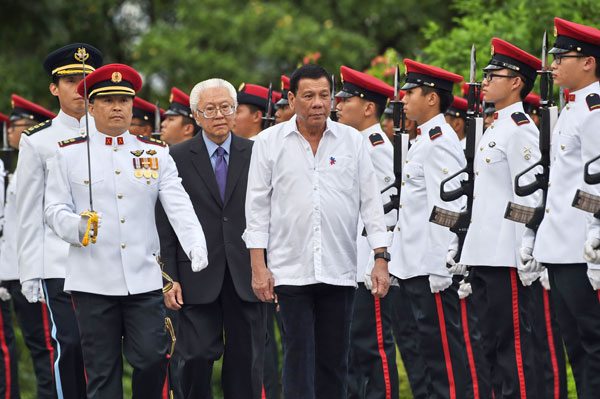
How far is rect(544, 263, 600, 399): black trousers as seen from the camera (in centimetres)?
785

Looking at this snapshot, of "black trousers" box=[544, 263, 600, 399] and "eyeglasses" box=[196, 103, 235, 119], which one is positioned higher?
"eyeglasses" box=[196, 103, 235, 119]

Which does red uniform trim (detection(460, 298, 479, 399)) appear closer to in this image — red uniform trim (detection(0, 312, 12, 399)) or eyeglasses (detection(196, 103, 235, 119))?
eyeglasses (detection(196, 103, 235, 119))

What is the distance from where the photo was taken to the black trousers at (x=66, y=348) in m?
9.00

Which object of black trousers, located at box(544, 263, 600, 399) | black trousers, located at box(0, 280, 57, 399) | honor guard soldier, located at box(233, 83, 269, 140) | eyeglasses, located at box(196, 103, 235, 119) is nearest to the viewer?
black trousers, located at box(544, 263, 600, 399)

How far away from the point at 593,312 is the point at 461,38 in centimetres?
573

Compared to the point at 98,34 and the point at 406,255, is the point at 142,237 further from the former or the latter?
the point at 98,34

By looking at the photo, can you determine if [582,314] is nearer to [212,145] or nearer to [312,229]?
[312,229]

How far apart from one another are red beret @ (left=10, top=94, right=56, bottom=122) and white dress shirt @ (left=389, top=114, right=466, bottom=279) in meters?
4.18

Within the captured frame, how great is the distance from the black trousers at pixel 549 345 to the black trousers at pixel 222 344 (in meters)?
2.02

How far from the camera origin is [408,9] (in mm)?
21453

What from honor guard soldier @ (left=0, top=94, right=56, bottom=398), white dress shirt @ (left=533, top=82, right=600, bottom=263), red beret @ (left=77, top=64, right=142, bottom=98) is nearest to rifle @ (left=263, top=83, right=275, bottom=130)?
honor guard soldier @ (left=0, top=94, right=56, bottom=398)

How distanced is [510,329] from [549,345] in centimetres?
151

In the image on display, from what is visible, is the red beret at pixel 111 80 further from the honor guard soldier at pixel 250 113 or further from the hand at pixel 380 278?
the honor guard soldier at pixel 250 113

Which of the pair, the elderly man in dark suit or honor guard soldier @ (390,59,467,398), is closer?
the elderly man in dark suit
